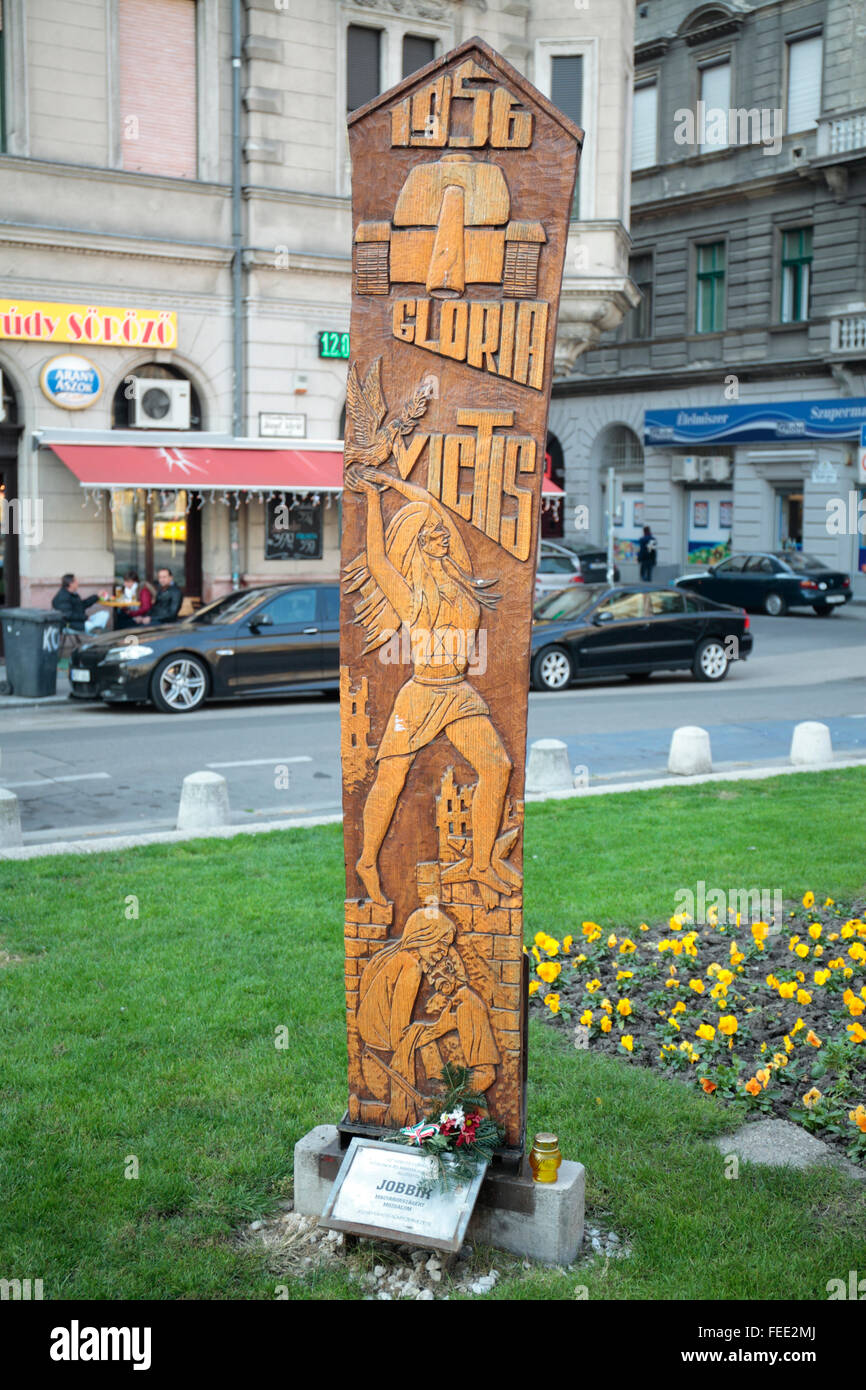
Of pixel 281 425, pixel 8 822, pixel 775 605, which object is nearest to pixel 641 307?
pixel 775 605

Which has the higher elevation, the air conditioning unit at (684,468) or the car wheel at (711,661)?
the air conditioning unit at (684,468)

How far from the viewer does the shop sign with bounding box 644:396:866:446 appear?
3591 cm


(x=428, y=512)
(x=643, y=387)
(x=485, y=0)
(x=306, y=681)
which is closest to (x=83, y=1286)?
(x=428, y=512)

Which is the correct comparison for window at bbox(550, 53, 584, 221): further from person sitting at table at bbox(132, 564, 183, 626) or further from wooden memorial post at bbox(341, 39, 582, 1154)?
wooden memorial post at bbox(341, 39, 582, 1154)

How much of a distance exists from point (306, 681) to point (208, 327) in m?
7.88

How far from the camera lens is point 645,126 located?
42219 millimetres

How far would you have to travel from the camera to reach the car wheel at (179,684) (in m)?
17.3

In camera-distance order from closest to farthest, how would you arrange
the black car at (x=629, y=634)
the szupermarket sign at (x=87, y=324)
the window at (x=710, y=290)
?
the black car at (x=629, y=634) → the szupermarket sign at (x=87, y=324) → the window at (x=710, y=290)

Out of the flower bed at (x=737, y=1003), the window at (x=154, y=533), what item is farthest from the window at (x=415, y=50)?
the flower bed at (x=737, y=1003)

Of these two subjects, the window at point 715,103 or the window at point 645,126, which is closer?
the window at point 715,103

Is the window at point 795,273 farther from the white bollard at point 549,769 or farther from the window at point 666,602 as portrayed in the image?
the white bollard at point 549,769

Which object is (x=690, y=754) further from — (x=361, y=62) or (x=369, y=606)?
(x=361, y=62)

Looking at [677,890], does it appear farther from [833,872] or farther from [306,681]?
[306,681]

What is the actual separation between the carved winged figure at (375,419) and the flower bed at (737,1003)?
9.25 feet
